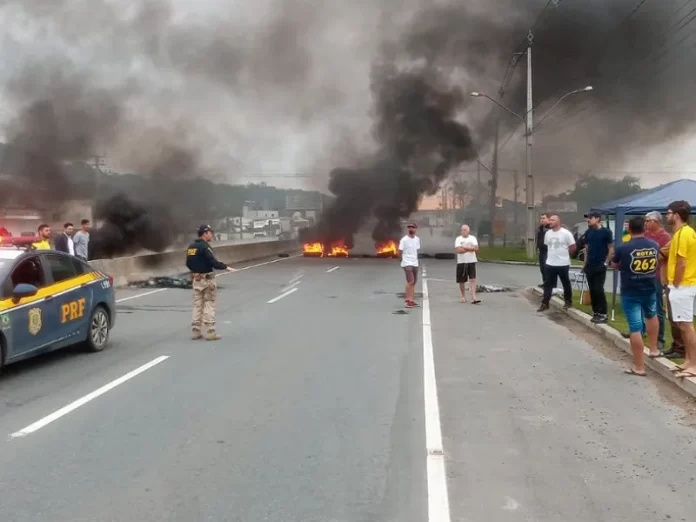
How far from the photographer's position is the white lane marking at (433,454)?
3736mm

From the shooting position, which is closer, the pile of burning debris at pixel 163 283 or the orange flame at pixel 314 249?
the pile of burning debris at pixel 163 283

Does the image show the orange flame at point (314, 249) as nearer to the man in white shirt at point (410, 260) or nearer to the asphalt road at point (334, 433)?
the man in white shirt at point (410, 260)

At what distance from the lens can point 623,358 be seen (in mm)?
8180

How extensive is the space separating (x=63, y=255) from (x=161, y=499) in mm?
5131

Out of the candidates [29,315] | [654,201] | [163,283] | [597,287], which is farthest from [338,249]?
[29,315]

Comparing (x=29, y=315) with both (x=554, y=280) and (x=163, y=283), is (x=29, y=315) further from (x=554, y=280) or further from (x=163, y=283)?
(x=163, y=283)

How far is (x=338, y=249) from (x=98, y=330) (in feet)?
86.3

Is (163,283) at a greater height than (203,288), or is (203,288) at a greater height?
(203,288)

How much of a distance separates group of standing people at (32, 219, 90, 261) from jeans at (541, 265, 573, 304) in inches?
316

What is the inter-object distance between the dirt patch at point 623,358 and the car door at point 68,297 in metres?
6.06

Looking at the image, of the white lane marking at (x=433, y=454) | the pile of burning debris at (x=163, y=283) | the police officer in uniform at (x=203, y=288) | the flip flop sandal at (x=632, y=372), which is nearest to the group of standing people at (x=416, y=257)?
the police officer in uniform at (x=203, y=288)

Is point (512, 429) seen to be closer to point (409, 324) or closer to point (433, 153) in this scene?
point (409, 324)

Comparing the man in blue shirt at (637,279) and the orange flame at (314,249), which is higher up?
the man in blue shirt at (637,279)

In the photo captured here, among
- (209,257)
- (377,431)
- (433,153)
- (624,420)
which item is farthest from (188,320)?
(433,153)
